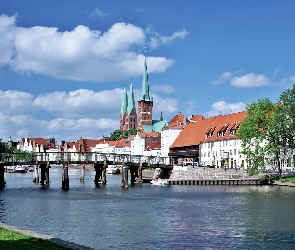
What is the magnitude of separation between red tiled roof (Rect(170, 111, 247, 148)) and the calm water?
6230 cm

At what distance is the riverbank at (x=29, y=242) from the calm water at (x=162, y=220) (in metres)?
6.11

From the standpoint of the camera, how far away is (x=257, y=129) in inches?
3688

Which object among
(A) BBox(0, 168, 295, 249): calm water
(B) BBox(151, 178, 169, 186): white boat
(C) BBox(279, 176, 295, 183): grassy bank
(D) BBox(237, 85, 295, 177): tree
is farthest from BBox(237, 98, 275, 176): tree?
(A) BBox(0, 168, 295, 249): calm water

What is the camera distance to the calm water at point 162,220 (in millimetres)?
37156

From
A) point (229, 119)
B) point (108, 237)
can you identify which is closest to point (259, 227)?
point (108, 237)

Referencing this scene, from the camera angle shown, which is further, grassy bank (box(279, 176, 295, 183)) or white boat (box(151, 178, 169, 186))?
white boat (box(151, 178, 169, 186))

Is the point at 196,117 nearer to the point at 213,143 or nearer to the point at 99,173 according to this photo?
the point at 213,143

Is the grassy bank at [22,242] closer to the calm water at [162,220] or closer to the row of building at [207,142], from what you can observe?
the calm water at [162,220]

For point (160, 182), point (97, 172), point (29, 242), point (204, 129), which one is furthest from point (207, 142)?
point (29, 242)

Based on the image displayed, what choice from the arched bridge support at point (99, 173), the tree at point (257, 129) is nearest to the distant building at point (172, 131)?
the arched bridge support at point (99, 173)

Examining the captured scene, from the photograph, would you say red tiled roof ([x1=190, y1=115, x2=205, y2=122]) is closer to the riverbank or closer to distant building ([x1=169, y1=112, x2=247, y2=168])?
distant building ([x1=169, y1=112, x2=247, y2=168])

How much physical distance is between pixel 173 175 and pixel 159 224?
66.6 metres

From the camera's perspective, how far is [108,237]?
38.8 meters

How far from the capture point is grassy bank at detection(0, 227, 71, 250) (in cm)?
2630
